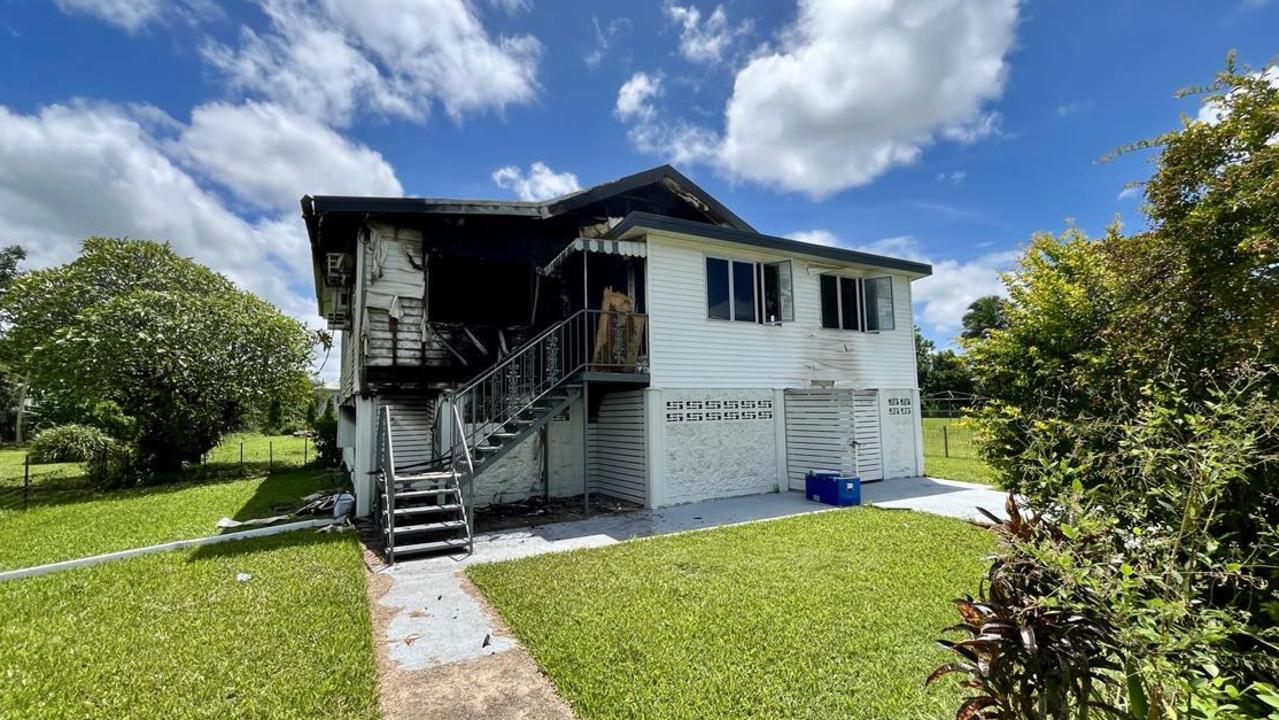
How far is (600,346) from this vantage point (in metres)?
9.48

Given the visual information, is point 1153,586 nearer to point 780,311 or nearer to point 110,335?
point 780,311

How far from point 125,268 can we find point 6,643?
19510 mm

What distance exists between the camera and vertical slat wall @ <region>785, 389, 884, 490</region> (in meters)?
10.7

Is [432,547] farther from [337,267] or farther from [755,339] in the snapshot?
[337,267]

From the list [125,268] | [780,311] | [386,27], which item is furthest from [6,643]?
[125,268]

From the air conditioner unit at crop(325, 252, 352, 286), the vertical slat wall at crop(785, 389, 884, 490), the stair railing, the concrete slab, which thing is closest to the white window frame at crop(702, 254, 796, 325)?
the vertical slat wall at crop(785, 389, 884, 490)

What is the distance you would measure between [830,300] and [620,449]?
584 centimetres

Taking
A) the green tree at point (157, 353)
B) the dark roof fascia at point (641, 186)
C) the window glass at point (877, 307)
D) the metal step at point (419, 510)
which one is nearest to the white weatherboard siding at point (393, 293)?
the dark roof fascia at point (641, 186)

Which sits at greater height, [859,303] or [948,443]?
[859,303]

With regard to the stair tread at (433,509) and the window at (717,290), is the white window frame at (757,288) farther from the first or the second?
the stair tread at (433,509)

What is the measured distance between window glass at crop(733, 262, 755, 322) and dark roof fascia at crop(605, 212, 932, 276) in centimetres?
52

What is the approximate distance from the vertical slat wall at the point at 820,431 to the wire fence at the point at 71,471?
13.7m

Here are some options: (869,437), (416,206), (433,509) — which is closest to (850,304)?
(869,437)

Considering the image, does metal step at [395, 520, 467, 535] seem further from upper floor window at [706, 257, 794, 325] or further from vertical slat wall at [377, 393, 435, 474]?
upper floor window at [706, 257, 794, 325]
